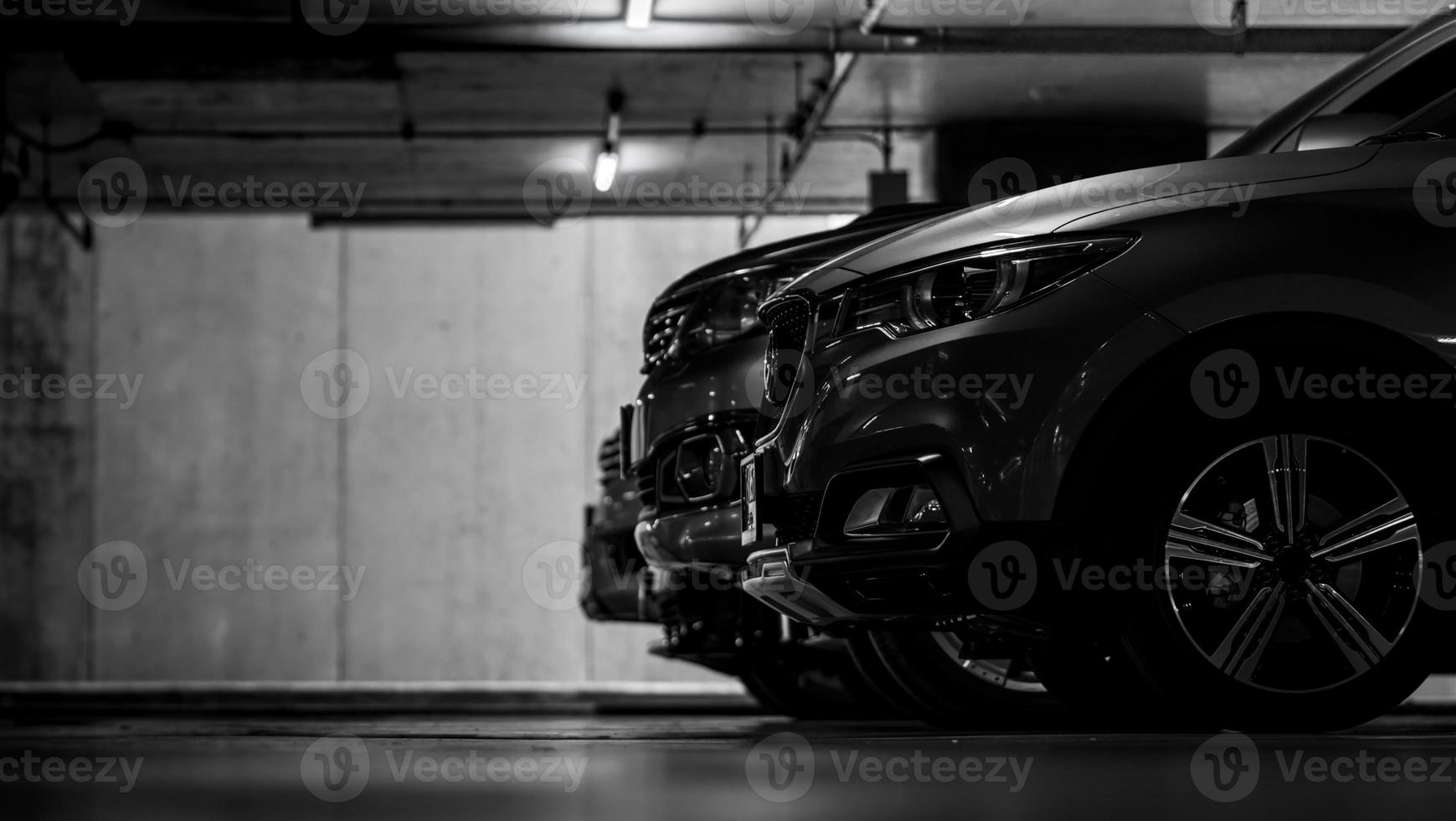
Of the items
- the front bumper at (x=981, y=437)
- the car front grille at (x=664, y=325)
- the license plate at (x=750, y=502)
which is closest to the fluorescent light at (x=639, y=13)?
the car front grille at (x=664, y=325)

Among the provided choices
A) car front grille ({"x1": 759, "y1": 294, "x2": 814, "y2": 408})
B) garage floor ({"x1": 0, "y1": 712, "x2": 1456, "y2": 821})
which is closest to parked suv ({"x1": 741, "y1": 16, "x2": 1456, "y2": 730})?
garage floor ({"x1": 0, "y1": 712, "x2": 1456, "y2": 821})

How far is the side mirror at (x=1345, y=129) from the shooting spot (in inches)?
156

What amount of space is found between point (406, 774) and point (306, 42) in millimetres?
8108

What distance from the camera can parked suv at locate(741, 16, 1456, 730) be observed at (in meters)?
3.54

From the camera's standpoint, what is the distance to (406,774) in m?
2.99

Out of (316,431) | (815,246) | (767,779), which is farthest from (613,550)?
(316,431)

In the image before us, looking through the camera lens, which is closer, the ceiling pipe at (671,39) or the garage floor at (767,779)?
the garage floor at (767,779)

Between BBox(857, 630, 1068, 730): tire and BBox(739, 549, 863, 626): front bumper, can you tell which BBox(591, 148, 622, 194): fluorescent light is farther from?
BBox(739, 549, 863, 626): front bumper

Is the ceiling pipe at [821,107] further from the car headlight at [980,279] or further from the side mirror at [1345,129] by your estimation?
the car headlight at [980,279]

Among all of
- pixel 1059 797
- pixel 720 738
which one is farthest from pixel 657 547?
pixel 1059 797

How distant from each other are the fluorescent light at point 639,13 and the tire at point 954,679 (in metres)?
5.67

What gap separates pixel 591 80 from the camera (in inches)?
443

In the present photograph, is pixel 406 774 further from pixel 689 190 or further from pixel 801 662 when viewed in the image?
pixel 689 190

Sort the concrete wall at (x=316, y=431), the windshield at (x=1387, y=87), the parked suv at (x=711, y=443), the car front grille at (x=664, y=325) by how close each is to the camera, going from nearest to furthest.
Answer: the windshield at (x=1387, y=87), the parked suv at (x=711, y=443), the car front grille at (x=664, y=325), the concrete wall at (x=316, y=431)
